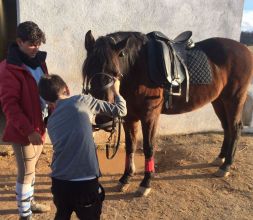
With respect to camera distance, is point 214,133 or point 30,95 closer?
point 30,95

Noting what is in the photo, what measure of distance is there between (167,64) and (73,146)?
148 cm

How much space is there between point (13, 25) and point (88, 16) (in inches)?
83.0

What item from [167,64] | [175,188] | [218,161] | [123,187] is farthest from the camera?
[218,161]

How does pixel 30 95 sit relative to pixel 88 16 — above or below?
below

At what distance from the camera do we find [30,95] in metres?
2.29

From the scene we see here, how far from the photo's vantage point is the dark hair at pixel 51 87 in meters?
1.90

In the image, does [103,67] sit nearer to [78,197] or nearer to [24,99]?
[24,99]

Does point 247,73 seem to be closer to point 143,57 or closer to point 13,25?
point 143,57

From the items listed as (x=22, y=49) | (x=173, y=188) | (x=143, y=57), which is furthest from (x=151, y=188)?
(x=22, y=49)

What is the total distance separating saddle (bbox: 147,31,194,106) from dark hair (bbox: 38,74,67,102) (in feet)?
4.30

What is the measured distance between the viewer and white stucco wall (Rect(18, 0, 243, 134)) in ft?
13.3

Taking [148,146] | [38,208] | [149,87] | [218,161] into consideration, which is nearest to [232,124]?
[218,161]

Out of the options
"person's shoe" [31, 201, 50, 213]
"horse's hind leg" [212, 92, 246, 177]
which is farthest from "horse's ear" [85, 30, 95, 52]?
"horse's hind leg" [212, 92, 246, 177]

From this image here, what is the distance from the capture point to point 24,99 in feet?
7.46
